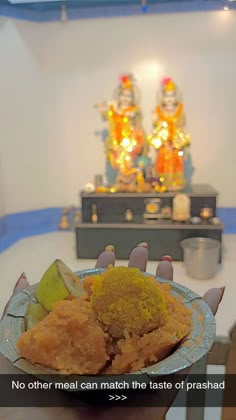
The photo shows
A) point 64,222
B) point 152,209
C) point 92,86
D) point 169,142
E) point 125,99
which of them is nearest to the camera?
point 152,209

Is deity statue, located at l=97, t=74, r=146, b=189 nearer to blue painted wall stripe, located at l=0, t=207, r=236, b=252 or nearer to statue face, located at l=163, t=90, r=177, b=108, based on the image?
statue face, located at l=163, t=90, r=177, b=108

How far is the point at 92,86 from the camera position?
11.8 feet

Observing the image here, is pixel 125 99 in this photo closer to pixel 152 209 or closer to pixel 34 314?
pixel 152 209

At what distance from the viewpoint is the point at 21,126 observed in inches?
140

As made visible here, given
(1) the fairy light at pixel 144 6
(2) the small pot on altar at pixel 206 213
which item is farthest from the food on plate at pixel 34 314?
(1) the fairy light at pixel 144 6

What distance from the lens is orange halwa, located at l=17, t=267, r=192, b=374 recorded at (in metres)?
0.69

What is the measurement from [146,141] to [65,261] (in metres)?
1.39

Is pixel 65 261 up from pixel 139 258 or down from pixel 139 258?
down

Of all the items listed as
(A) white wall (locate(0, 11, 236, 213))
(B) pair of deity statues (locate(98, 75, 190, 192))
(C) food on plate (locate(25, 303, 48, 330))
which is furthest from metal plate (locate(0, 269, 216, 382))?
(A) white wall (locate(0, 11, 236, 213))

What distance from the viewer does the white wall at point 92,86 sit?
133 inches

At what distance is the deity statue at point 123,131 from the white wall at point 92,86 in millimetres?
279

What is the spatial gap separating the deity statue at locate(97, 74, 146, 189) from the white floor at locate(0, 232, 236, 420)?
0.83m

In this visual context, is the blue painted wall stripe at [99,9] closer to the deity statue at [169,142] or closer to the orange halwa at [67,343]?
the deity statue at [169,142]

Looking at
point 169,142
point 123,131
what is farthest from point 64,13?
point 169,142
